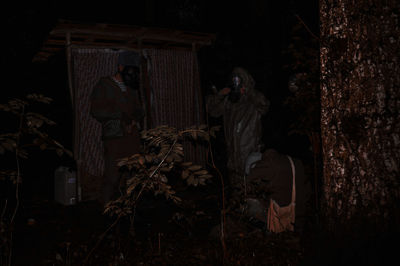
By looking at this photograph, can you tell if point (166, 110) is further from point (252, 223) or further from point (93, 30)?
point (252, 223)

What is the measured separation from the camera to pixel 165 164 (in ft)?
9.70

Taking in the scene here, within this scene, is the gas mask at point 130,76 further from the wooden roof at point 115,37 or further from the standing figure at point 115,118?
the wooden roof at point 115,37

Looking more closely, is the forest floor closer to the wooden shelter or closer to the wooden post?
the wooden post

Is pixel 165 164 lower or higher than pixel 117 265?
higher

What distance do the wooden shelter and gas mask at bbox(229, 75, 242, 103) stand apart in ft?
7.14

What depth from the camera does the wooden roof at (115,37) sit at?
7.14 metres

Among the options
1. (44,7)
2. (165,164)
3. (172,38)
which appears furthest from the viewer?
(44,7)

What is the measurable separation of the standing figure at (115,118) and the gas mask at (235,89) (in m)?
1.76

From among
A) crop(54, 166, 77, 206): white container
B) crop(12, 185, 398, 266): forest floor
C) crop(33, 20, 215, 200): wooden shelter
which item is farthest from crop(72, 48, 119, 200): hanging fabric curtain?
crop(12, 185, 398, 266): forest floor

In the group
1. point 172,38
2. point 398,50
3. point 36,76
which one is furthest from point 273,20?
point 398,50

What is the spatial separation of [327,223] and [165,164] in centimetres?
132

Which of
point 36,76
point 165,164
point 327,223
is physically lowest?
point 327,223

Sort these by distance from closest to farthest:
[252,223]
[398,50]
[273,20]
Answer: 1. [398,50]
2. [252,223]
3. [273,20]

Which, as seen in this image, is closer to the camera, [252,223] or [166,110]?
[252,223]
